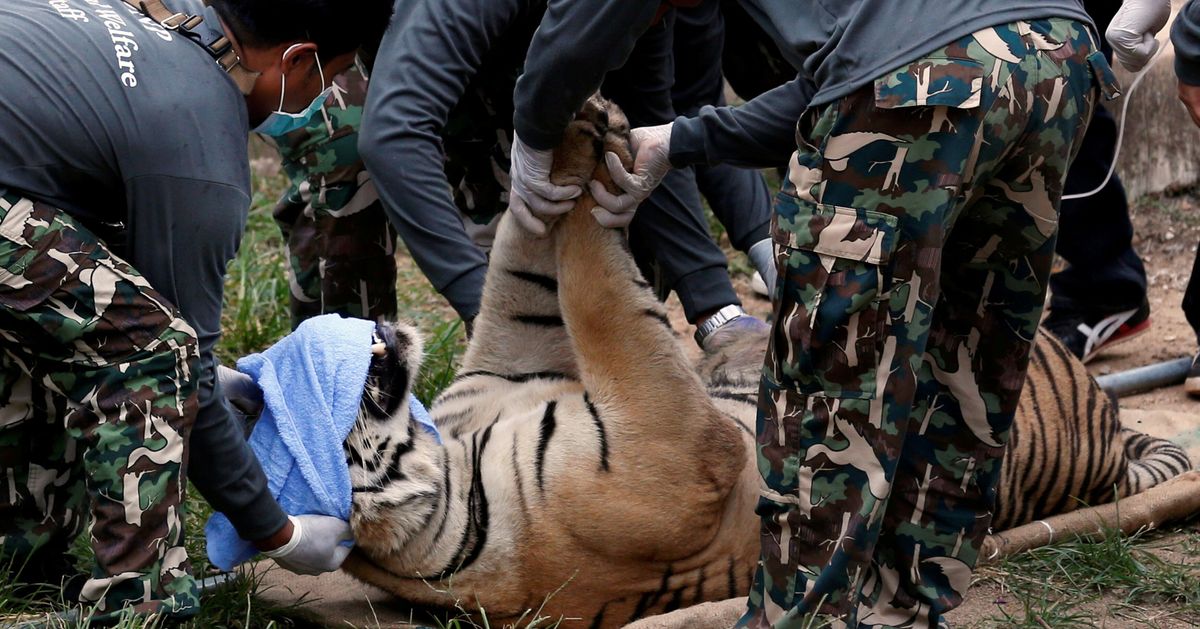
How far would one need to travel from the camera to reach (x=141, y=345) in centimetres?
248

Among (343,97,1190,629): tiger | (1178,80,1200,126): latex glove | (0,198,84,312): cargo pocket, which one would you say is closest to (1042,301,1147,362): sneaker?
(343,97,1190,629): tiger

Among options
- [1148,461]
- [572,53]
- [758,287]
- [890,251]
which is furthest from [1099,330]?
[572,53]

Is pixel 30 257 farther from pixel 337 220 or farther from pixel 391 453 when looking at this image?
pixel 337 220

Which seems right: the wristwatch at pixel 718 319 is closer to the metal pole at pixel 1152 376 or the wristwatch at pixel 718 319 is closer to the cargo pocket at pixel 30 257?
the metal pole at pixel 1152 376

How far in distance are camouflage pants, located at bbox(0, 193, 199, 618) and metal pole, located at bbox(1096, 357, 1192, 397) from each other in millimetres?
3399

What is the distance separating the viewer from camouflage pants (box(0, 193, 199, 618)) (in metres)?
2.45

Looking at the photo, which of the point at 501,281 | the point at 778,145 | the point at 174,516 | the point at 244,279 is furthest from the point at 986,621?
the point at 244,279

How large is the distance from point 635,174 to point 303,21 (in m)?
0.86

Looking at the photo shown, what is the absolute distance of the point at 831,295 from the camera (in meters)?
2.29

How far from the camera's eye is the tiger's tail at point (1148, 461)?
379 centimetres

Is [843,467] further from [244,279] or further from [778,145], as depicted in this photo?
[244,279]

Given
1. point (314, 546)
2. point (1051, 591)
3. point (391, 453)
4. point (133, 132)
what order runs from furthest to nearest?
point (1051, 591) → point (391, 453) → point (314, 546) → point (133, 132)

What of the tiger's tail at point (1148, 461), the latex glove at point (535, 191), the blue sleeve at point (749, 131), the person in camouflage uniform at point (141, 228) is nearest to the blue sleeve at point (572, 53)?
the latex glove at point (535, 191)

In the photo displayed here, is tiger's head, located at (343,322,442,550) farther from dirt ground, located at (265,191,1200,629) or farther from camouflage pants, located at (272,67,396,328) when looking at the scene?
camouflage pants, located at (272,67,396,328)
